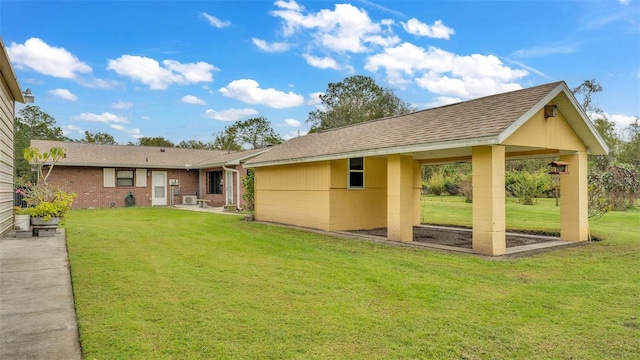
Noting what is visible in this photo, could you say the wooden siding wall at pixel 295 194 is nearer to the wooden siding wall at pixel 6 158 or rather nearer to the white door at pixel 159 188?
the wooden siding wall at pixel 6 158

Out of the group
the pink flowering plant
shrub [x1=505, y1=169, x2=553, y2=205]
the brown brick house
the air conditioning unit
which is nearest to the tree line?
shrub [x1=505, y1=169, x2=553, y2=205]

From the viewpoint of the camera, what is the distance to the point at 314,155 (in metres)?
11.3

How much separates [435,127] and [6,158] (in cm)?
1059

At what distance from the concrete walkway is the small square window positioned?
16.3m

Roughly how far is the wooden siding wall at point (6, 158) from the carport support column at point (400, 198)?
9.08 metres

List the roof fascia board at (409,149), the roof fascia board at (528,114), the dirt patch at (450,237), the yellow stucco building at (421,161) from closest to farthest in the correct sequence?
the roof fascia board at (528,114), the roof fascia board at (409,149), the yellow stucco building at (421,161), the dirt patch at (450,237)

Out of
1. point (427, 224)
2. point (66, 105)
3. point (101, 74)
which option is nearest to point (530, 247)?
point (427, 224)

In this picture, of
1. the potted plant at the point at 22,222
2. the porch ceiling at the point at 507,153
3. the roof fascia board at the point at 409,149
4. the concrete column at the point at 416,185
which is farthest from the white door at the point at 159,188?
the porch ceiling at the point at 507,153

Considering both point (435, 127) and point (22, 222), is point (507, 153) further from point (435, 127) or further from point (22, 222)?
point (22, 222)

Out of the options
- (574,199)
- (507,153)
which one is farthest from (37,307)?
(574,199)

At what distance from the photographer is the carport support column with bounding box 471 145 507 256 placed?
7262 millimetres

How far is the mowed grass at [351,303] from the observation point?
132 inches

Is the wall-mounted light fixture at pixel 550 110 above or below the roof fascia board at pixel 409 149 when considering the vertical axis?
above

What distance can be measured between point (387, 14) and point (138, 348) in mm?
15135
